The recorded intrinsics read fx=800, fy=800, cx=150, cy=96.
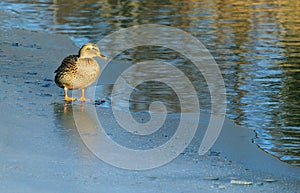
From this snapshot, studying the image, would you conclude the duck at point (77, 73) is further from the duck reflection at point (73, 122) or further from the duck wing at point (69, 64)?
the duck reflection at point (73, 122)

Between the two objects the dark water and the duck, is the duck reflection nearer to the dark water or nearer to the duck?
the duck

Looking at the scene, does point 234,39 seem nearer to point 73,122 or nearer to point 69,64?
point 69,64

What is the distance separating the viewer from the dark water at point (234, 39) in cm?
902

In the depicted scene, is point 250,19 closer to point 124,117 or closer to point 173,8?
point 173,8

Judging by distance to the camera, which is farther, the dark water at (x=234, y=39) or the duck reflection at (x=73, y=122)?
the dark water at (x=234, y=39)

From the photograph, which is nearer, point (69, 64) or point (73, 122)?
point (73, 122)

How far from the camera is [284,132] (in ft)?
27.2

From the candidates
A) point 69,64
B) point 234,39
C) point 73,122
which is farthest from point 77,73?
point 234,39

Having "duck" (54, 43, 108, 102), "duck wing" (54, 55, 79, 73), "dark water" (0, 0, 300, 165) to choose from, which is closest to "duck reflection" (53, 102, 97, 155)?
"duck" (54, 43, 108, 102)

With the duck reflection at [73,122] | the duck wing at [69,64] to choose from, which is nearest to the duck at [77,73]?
the duck wing at [69,64]

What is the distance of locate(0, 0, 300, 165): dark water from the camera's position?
9.02 meters

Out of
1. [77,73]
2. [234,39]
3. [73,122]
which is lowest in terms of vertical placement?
[234,39]

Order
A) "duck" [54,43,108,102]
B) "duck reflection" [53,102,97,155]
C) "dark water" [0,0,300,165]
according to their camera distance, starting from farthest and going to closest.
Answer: "duck" [54,43,108,102]
"dark water" [0,0,300,165]
"duck reflection" [53,102,97,155]

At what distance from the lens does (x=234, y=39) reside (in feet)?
49.7
